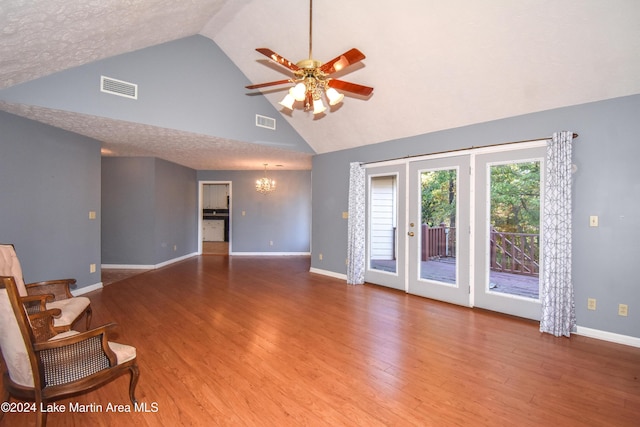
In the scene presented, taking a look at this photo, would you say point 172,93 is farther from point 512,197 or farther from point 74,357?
point 512,197

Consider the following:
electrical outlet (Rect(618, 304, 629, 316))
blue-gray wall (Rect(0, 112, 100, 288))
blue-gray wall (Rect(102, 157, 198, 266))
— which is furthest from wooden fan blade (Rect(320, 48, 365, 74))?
blue-gray wall (Rect(102, 157, 198, 266))

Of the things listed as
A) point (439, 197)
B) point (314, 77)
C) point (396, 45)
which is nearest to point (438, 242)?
point (439, 197)

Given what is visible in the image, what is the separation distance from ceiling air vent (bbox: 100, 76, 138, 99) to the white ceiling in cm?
27

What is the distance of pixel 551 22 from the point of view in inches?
106

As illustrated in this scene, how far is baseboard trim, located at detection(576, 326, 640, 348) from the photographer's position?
9.73 feet

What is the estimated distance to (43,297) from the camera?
245 centimetres

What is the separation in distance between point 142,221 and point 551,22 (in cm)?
748

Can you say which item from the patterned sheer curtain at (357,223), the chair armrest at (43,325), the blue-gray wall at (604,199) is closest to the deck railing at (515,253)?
the blue-gray wall at (604,199)

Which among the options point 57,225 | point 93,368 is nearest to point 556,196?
point 93,368

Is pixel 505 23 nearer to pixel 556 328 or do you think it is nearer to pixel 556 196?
pixel 556 196

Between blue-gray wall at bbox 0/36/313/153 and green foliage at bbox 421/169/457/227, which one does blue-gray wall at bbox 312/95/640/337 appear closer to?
green foliage at bbox 421/169/457/227

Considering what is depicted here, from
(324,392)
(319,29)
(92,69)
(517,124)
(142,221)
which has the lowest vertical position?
(324,392)

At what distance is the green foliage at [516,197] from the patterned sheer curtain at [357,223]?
7.05ft

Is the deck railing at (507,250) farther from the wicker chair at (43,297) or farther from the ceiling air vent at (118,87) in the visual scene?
the ceiling air vent at (118,87)
